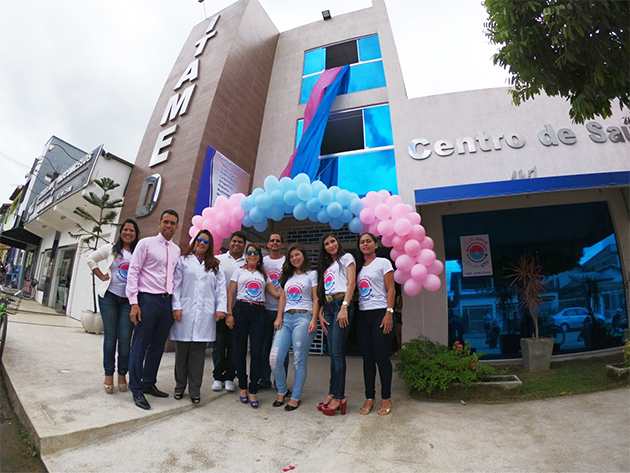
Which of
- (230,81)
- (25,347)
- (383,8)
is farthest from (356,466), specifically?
(383,8)

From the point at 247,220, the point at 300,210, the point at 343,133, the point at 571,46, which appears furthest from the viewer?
the point at 343,133

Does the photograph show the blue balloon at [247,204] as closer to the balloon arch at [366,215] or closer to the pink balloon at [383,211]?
the balloon arch at [366,215]

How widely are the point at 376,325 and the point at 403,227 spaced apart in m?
1.62

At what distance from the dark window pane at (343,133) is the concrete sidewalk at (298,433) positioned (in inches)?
227

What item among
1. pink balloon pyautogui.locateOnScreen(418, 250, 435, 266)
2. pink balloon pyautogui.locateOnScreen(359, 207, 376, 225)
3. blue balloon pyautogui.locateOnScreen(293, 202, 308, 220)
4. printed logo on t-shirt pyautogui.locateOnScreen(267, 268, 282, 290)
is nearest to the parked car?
pink balloon pyautogui.locateOnScreen(418, 250, 435, 266)

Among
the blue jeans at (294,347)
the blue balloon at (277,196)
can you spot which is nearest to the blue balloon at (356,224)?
the blue balloon at (277,196)

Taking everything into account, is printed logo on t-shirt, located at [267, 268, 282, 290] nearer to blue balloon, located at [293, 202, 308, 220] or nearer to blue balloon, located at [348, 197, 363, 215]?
blue balloon, located at [293, 202, 308, 220]

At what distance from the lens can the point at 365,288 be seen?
3451 millimetres

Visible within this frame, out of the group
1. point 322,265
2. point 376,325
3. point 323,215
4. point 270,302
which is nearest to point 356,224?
point 323,215

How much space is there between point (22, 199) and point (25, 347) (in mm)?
16400

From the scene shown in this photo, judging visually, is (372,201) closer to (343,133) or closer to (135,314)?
(135,314)

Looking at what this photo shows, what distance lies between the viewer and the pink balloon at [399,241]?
4.65 m

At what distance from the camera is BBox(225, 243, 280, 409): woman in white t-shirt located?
3.48 metres

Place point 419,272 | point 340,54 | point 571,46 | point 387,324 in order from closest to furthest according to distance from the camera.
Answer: point 571,46 → point 387,324 → point 419,272 → point 340,54
